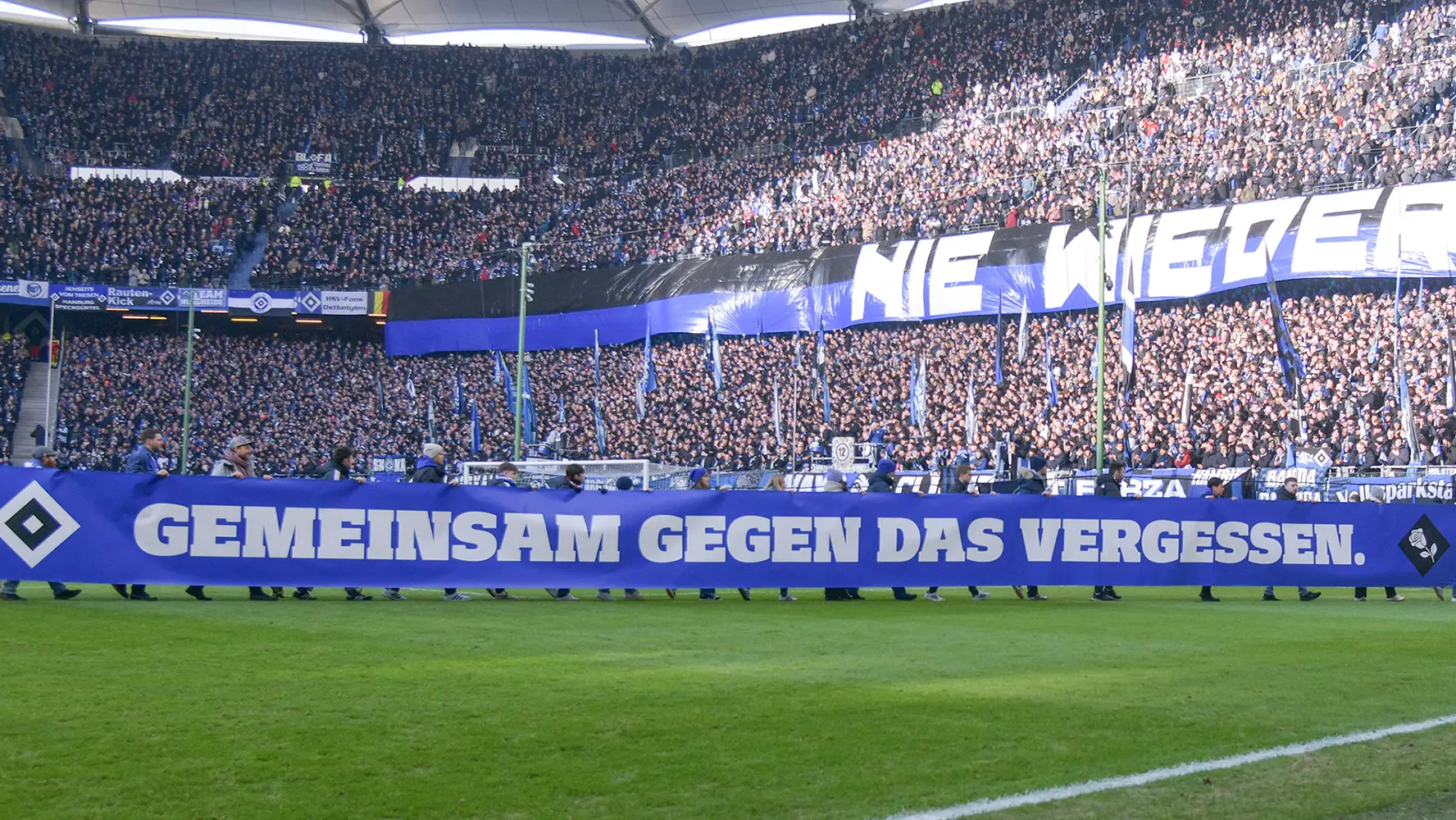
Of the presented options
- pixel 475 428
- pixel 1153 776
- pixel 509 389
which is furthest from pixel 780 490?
pixel 509 389

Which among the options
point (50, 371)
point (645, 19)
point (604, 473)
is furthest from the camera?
point (645, 19)

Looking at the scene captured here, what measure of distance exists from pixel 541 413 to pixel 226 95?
24.2 meters

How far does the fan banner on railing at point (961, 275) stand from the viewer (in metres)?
32.8

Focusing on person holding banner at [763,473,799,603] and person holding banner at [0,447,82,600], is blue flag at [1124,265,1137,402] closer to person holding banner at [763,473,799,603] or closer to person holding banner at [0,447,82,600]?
person holding banner at [763,473,799,603]

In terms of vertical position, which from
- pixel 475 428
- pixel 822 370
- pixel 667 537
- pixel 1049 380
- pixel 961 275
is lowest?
pixel 667 537

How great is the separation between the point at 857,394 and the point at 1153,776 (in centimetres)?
3546

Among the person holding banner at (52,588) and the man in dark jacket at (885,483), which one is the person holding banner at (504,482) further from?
the man in dark jacket at (885,483)

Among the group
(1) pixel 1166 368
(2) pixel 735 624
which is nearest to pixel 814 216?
(1) pixel 1166 368

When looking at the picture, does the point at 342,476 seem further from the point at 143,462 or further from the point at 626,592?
the point at 626,592

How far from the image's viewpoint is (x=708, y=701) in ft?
28.1

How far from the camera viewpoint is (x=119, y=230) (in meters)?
54.9

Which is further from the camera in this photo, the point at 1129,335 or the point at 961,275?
the point at 961,275

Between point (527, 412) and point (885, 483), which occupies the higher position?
point (527, 412)

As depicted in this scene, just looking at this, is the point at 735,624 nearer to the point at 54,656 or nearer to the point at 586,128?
the point at 54,656
